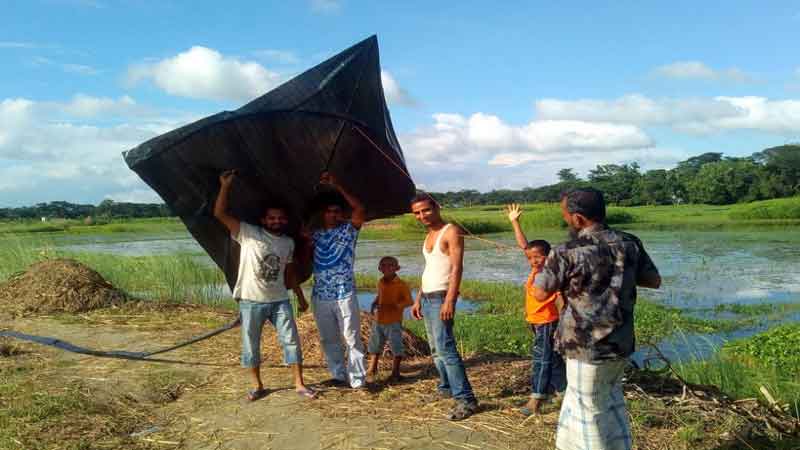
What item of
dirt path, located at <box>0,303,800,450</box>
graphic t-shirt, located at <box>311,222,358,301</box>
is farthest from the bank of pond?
graphic t-shirt, located at <box>311,222,358,301</box>

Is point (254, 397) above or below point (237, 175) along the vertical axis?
below

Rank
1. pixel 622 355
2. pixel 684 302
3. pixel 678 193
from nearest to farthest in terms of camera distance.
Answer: pixel 622 355 < pixel 684 302 < pixel 678 193

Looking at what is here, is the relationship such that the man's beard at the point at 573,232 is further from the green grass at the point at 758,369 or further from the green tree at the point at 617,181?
the green tree at the point at 617,181

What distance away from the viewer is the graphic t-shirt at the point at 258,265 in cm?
425

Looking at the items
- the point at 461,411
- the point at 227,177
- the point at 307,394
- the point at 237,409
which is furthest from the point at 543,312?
the point at 227,177

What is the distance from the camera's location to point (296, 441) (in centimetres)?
368

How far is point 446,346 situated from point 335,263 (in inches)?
40.0

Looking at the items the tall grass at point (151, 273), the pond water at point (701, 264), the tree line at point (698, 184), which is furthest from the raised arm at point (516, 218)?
the tree line at point (698, 184)

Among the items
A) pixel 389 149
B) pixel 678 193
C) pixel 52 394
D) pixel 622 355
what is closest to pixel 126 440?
pixel 52 394

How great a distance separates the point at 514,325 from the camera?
9883 millimetres

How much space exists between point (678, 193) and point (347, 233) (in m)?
50.0

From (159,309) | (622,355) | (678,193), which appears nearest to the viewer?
(622,355)

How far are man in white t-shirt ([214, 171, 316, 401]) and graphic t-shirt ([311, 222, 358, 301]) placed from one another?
248 millimetres

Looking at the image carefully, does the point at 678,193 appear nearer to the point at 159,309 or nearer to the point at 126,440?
the point at 159,309
